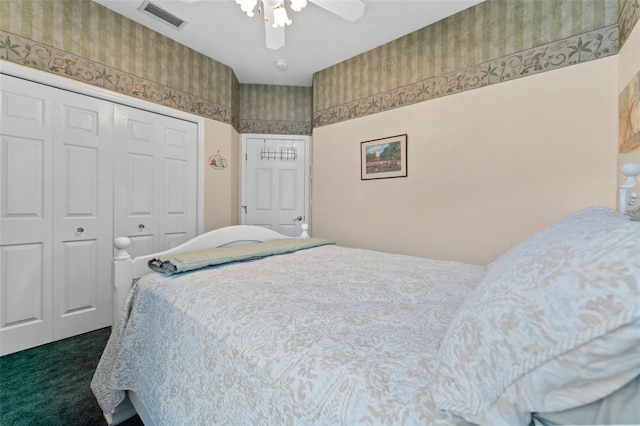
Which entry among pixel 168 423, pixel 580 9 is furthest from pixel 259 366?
pixel 580 9

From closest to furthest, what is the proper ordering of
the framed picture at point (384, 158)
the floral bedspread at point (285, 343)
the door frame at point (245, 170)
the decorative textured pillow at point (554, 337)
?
1. the decorative textured pillow at point (554, 337)
2. the floral bedspread at point (285, 343)
3. the framed picture at point (384, 158)
4. the door frame at point (245, 170)

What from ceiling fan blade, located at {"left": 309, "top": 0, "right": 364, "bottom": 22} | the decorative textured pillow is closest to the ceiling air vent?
ceiling fan blade, located at {"left": 309, "top": 0, "right": 364, "bottom": 22}

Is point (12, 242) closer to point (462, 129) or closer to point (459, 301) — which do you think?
point (459, 301)

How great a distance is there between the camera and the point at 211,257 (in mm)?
1469

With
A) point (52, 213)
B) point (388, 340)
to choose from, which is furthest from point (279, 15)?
point (52, 213)

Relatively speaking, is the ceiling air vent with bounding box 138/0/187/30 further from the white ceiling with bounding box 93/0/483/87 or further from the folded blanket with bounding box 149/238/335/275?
the folded blanket with bounding box 149/238/335/275

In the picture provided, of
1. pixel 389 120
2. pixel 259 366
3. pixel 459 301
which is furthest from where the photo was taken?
pixel 389 120

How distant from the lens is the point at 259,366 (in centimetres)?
71

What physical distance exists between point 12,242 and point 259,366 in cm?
246

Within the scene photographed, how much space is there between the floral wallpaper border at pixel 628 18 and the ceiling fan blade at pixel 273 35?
2.16 metres

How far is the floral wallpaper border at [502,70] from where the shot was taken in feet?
6.27

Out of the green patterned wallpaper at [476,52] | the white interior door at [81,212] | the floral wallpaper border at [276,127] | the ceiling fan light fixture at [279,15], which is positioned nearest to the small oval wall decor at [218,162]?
the floral wallpaper border at [276,127]

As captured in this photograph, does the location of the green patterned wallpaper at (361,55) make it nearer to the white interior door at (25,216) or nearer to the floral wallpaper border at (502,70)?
the floral wallpaper border at (502,70)

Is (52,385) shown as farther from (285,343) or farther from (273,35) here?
(273,35)
